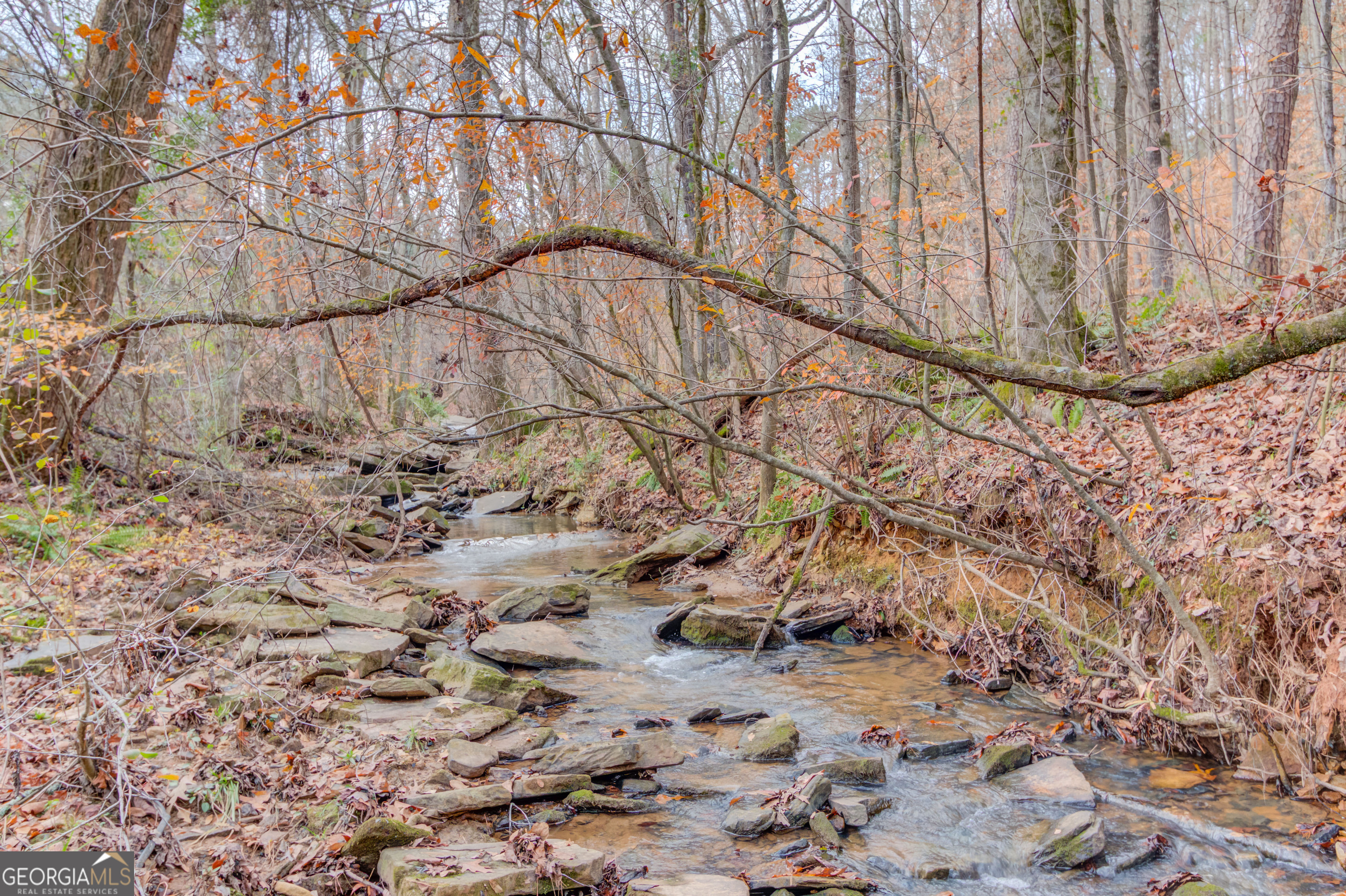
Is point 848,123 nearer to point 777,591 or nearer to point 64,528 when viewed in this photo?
point 777,591

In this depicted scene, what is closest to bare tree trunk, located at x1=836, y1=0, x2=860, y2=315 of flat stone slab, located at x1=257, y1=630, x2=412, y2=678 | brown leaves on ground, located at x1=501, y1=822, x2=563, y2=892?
flat stone slab, located at x1=257, y1=630, x2=412, y2=678

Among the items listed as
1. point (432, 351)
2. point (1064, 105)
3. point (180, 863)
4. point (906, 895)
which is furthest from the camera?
point (432, 351)

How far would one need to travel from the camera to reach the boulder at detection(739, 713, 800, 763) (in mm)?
5262

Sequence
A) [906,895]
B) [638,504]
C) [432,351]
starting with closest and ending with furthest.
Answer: [906,895]
[638,504]
[432,351]

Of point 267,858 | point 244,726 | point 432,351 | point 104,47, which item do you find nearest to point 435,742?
point 244,726

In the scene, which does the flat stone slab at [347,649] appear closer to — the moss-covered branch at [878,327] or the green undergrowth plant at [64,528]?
the green undergrowth plant at [64,528]

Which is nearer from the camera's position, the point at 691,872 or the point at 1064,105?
the point at 691,872

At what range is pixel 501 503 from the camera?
16.3 metres

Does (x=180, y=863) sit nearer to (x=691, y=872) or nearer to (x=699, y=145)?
(x=691, y=872)

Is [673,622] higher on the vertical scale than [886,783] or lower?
higher

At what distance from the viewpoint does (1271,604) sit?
15.7ft

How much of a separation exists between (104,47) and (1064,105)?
11103 millimetres

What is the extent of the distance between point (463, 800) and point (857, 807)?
2287 millimetres

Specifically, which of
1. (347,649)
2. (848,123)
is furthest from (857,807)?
(848,123)
